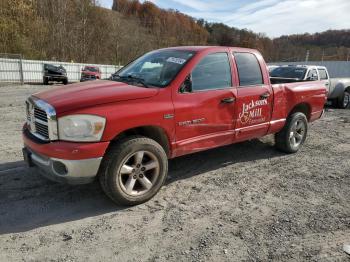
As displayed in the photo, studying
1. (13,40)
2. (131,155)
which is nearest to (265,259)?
(131,155)

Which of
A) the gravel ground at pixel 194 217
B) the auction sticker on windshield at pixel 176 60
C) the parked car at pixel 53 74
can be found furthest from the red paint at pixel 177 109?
the parked car at pixel 53 74

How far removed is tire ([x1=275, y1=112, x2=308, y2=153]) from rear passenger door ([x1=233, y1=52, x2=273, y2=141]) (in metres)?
0.70

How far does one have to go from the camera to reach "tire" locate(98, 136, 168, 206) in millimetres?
3637

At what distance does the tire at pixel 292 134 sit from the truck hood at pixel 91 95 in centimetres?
308

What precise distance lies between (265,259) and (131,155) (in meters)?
1.77

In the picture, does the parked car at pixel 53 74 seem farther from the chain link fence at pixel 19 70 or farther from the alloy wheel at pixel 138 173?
the alloy wheel at pixel 138 173

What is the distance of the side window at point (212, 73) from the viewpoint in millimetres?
4437

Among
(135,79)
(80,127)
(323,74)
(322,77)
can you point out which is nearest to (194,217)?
(80,127)

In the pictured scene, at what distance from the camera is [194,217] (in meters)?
3.69

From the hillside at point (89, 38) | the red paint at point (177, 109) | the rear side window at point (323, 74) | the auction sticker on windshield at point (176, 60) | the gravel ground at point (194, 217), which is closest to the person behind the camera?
the gravel ground at point (194, 217)

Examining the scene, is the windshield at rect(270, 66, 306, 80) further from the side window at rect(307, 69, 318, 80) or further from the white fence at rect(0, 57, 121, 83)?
the white fence at rect(0, 57, 121, 83)

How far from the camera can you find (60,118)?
344cm

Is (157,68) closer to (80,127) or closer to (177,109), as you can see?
(177,109)

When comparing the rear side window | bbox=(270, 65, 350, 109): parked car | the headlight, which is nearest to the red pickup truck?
the headlight
